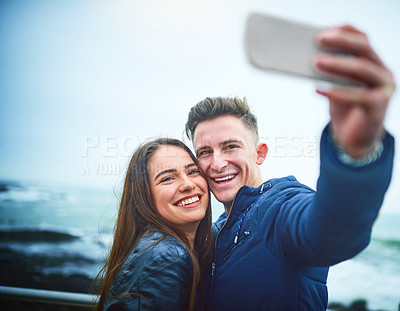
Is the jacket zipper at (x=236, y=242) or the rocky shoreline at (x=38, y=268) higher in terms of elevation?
the jacket zipper at (x=236, y=242)

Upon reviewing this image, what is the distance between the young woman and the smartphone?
104 centimetres

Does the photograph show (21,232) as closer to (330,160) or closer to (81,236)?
(81,236)

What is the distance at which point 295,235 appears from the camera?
0.93 m

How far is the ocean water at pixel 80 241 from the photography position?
15372mm

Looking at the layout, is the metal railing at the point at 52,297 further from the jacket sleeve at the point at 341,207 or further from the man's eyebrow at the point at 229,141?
the jacket sleeve at the point at 341,207

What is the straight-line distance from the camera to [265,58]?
56cm

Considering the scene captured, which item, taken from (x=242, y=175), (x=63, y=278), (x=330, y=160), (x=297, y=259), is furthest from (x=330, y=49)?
(x=63, y=278)

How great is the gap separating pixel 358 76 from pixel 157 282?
1.09 meters

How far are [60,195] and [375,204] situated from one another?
28704mm

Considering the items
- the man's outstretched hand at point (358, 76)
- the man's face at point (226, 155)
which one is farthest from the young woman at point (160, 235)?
the man's outstretched hand at point (358, 76)

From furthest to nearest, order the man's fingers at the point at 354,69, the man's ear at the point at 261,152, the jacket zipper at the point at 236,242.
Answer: the man's ear at the point at 261,152 → the jacket zipper at the point at 236,242 → the man's fingers at the point at 354,69

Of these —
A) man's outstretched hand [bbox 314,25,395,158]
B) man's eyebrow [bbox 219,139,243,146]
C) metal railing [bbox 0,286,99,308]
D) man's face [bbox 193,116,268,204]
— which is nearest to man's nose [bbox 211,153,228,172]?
man's face [bbox 193,116,268,204]

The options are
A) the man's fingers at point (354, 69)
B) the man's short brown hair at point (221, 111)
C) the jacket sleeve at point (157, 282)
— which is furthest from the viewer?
the man's short brown hair at point (221, 111)

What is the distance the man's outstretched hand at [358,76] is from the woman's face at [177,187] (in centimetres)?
→ 125
